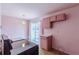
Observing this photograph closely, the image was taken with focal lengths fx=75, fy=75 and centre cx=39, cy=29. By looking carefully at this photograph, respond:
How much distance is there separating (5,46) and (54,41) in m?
1.96

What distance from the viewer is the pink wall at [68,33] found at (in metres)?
2.31

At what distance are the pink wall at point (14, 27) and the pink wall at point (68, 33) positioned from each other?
123cm

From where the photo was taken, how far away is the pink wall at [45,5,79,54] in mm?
2312

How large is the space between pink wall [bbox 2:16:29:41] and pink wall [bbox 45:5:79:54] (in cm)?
→ 123

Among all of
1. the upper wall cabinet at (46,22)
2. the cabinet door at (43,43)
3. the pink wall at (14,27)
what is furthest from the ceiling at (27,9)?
the cabinet door at (43,43)

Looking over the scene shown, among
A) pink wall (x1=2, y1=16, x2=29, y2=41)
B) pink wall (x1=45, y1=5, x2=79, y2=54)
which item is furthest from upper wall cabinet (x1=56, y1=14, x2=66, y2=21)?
pink wall (x1=2, y1=16, x2=29, y2=41)

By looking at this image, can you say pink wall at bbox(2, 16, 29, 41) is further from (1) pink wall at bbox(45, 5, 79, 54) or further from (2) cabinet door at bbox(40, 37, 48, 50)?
(1) pink wall at bbox(45, 5, 79, 54)

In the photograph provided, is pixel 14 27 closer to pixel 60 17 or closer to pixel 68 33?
pixel 60 17

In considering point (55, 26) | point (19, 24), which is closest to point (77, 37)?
point (55, 26)

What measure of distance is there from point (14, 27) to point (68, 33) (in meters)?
1.78

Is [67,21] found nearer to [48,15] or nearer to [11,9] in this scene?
[48,15]

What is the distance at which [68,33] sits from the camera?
253 cm

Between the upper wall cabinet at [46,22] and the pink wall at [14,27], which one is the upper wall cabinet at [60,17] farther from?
the pink wall at [14,27]

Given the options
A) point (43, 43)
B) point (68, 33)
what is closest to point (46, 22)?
point (43, 43)
